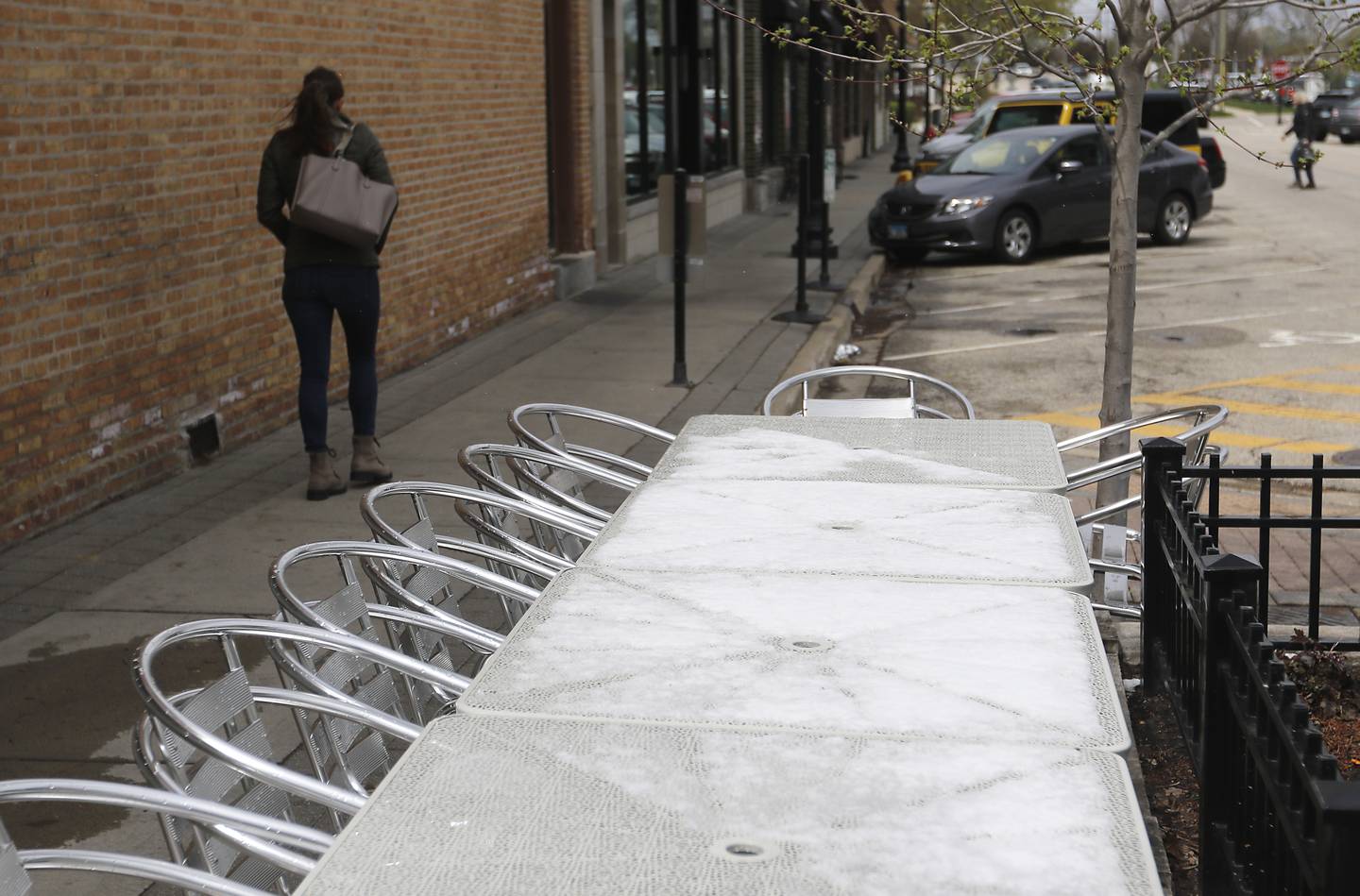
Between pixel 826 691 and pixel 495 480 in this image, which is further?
pixel 495 480

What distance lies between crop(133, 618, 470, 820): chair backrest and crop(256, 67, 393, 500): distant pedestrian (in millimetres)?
4403

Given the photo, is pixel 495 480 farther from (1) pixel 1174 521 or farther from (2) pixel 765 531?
(1) pixel 1174 521

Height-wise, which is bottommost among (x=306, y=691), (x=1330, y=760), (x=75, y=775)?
(x=75, y=775)

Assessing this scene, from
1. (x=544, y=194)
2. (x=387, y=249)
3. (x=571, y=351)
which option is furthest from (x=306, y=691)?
(x=544, y=194)

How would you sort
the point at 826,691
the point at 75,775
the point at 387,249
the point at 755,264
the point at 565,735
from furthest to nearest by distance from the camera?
the point at 755,264
the point at 387,249
the point at 75,775
the point at 826,691
the point at 565,735

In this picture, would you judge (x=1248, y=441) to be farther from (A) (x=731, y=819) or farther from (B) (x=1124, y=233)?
(A) (x=731, y=819)

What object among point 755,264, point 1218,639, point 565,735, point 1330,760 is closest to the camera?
point 1330,760

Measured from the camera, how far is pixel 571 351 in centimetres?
1230

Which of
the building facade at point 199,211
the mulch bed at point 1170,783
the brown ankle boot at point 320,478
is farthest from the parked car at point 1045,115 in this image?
the mulch bed at point 1170,783

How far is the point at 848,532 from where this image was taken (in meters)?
4.04

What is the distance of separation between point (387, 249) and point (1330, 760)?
9.58 m

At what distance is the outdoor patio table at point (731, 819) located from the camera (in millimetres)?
2174

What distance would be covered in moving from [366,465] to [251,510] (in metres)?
0.64

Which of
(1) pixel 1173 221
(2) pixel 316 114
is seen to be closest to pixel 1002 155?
(1) pixel 1173 221
